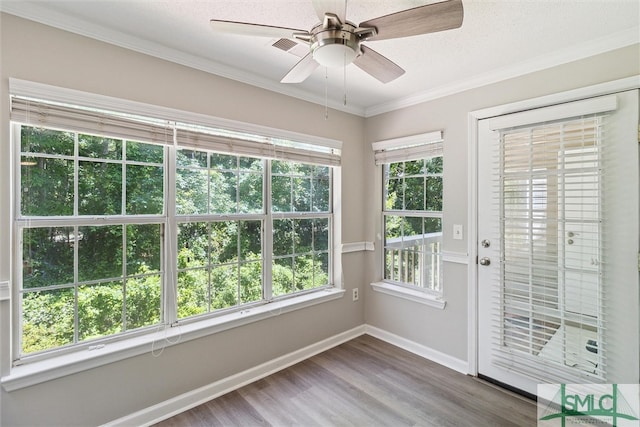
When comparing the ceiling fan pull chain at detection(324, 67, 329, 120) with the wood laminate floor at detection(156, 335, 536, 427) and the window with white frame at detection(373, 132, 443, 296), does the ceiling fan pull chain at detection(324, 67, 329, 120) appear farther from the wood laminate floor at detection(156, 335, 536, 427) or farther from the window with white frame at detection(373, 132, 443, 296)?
the wood laminate floor at detection(156, 335, 536, 427)

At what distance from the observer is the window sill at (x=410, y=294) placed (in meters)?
2.70

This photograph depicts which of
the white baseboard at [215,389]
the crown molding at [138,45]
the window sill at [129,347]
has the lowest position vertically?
the white baseboard at [215,389]

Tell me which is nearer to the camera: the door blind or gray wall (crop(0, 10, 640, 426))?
gray wall (crop(0, 10, 640, 426))

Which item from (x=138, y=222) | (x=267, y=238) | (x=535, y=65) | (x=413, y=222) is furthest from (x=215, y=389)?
(x=535, y=65)

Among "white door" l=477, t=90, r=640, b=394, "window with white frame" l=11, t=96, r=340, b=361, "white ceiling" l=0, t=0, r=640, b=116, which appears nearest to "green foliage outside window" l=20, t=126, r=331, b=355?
"window with white frame" l=11, t=96, r=340, b=361

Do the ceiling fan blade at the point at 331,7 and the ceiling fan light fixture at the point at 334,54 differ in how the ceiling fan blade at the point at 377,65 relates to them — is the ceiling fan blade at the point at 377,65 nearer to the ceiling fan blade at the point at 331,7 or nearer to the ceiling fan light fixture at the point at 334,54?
the ceiling fan light fixture at the point at 334,54

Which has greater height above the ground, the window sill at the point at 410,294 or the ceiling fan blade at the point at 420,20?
the ceiling fan blade at the point at 420,20

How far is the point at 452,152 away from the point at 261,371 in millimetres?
2492

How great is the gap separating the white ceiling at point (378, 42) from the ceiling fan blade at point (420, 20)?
1.18 feet

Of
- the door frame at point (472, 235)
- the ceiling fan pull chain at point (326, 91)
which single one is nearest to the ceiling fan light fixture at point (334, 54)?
the ceiling fan pull chain at point (326, 91)

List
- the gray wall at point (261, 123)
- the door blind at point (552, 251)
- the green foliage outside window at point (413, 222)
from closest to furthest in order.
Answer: the gray wall at point (261, 123) < the door blind at point (552, 251) < the green foliage outside window at point (413, 222)

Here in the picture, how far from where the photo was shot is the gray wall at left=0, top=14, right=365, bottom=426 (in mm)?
1535

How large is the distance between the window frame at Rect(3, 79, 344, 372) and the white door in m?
1.39

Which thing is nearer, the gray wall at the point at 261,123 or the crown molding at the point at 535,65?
the gray wall at the point at 261,123
